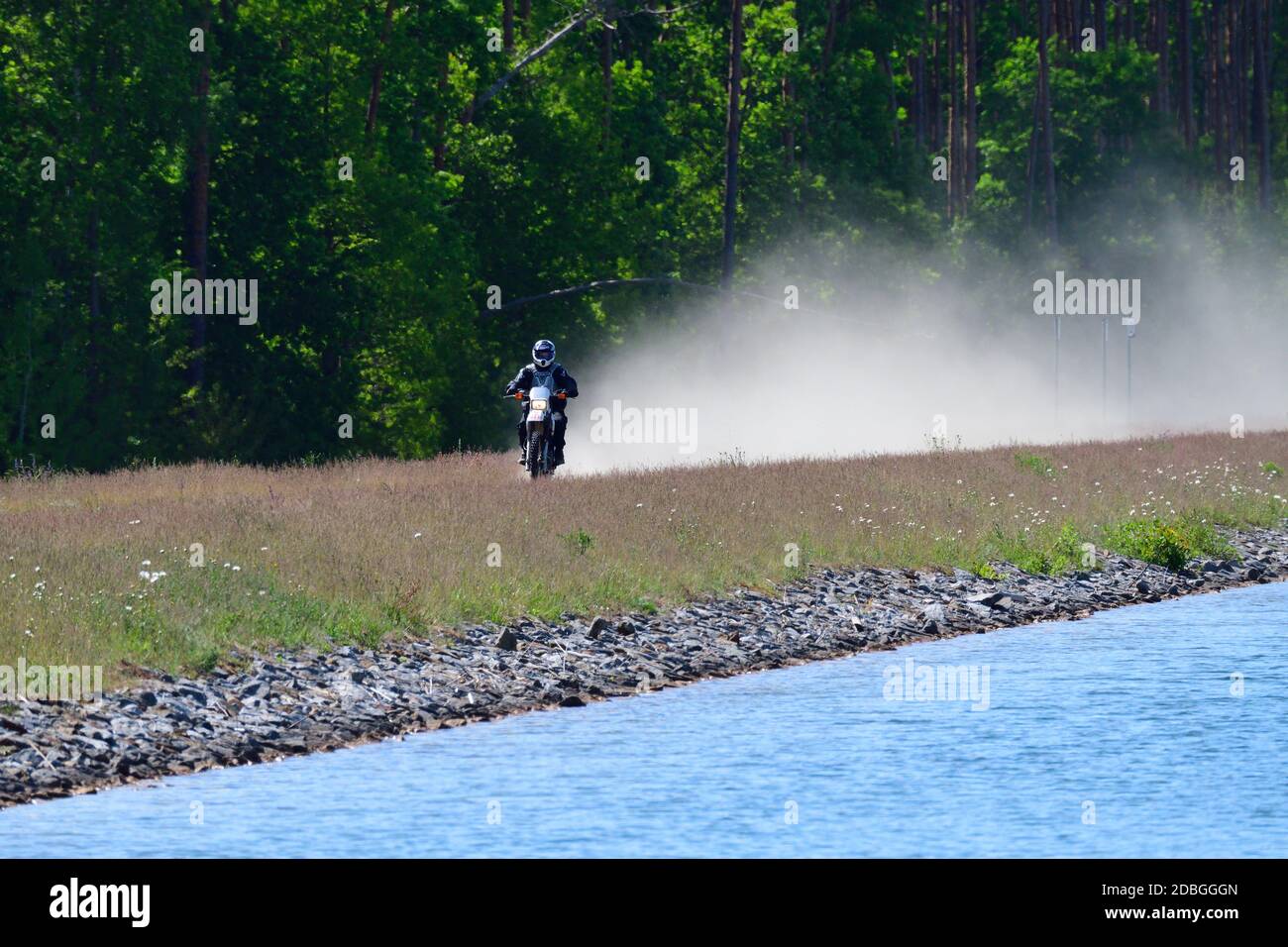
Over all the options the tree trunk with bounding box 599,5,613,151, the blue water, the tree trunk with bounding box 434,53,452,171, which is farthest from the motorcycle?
the tree trunk with bounding box 599,5,613,151

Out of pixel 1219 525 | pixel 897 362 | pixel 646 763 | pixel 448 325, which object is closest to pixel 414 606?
pixel 646 763

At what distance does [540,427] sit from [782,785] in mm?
16652

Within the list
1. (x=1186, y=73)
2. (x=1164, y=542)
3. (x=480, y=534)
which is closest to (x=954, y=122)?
(x=1186, y=73)

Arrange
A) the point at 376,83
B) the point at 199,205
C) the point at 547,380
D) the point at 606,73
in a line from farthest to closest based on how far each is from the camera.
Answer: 1. the point at 606,73
2. the point at 376,83
3. the point at 199,205
4. the point at 547,380

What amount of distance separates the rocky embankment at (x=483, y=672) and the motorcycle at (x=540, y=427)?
5.81 meters

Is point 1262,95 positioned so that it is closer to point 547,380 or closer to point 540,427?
point 540,427

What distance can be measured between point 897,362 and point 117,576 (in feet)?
168

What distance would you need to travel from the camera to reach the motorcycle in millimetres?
31375

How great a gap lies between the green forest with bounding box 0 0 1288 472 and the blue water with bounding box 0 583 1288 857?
20854 mm

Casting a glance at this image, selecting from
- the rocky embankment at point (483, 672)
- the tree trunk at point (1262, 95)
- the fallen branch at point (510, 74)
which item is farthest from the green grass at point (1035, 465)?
the tree trunk at point (1262, 95)

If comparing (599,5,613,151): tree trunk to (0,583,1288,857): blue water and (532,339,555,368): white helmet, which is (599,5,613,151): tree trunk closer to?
(532,339,555,368): white helmet

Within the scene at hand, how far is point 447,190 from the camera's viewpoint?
53.0m

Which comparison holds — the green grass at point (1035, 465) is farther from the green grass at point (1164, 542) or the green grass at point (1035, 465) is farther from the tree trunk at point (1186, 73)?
the tree trunk at point (1186, 73)
